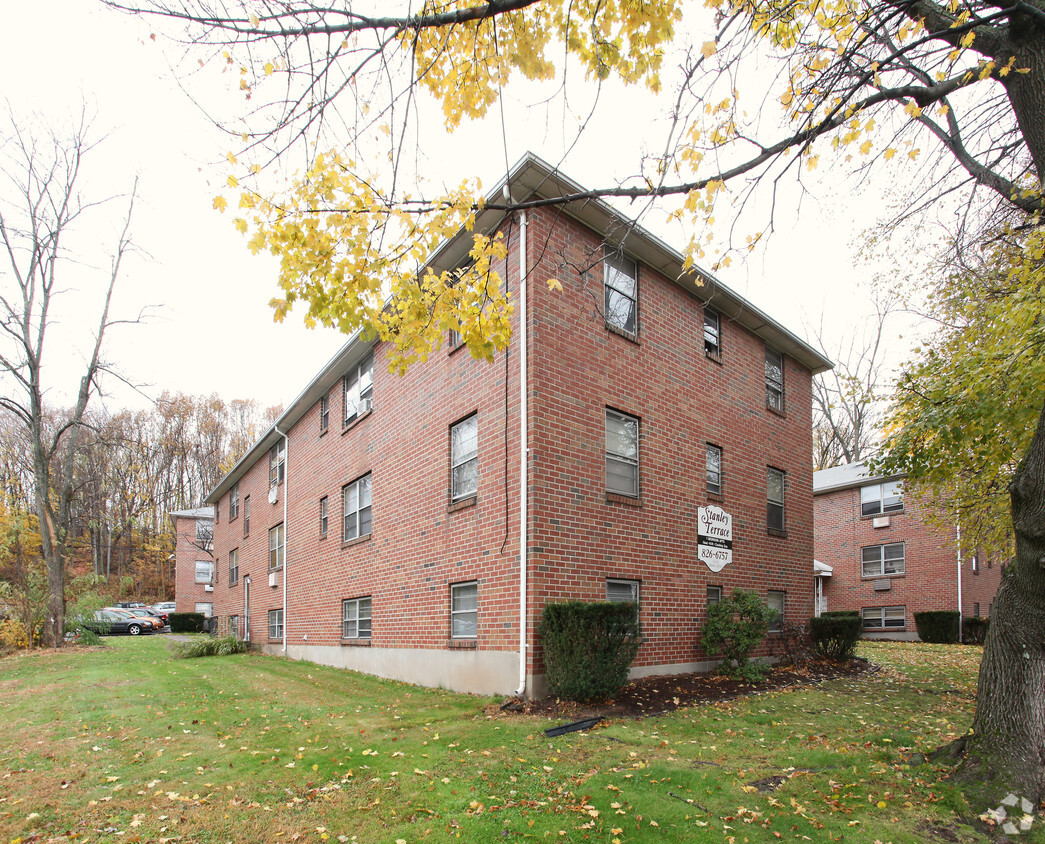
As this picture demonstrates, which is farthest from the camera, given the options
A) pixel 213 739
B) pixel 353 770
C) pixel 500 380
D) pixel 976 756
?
pixel 500 380

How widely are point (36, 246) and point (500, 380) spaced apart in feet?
59.0

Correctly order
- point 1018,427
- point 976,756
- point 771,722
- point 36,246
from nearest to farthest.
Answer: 1. point 976,756
2. point 771,722
3. point 1018,427
4. point 36,246

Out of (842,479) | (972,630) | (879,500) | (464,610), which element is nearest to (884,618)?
(972,630)

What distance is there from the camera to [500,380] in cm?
994

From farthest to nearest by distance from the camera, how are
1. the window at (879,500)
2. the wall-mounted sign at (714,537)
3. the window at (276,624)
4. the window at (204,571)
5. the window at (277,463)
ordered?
the window at (204,571) < the window at (879,500) < the window at (277,463) < the window at (276,624) < the wall-mounted sign at (714,537)

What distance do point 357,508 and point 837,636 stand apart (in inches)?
419

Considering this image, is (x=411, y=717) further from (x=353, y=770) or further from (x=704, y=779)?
(x=704, y=779)

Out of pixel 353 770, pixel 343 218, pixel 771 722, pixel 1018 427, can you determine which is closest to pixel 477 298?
pixel 343 218

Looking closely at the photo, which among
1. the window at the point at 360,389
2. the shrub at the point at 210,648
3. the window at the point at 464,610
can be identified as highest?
the window at the point at 360,389

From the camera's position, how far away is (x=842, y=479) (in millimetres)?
27094

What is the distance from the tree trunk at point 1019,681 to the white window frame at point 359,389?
39.0 ft

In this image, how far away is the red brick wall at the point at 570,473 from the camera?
945cm

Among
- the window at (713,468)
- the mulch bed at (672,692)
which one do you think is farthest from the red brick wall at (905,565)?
the mulch bed at (672,692)

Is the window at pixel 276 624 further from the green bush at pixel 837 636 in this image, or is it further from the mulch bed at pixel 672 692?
the green bush at pixel 837 636
